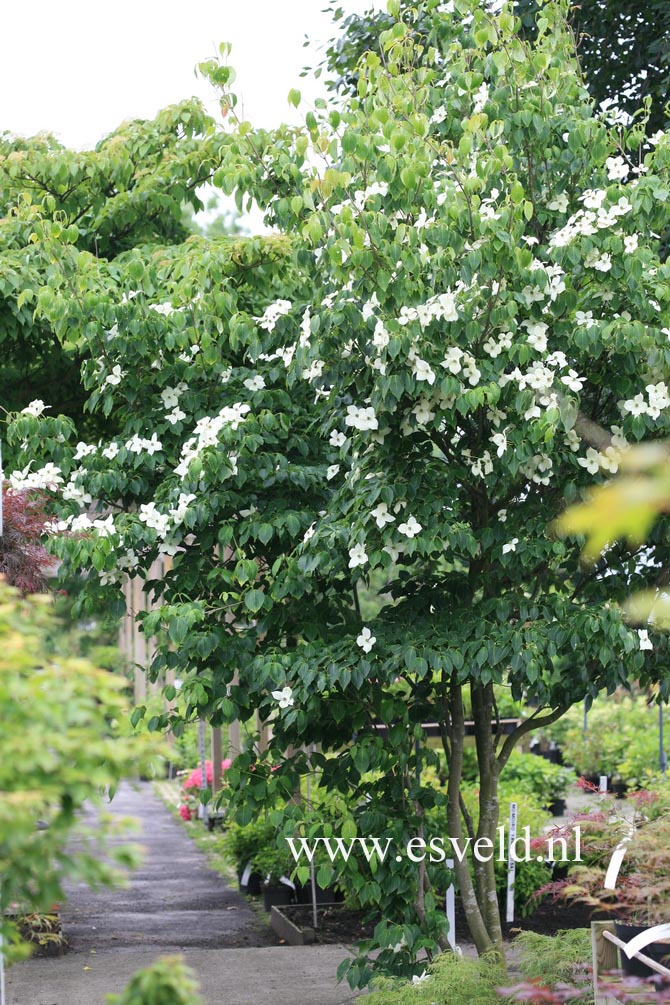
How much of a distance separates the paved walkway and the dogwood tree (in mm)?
1159

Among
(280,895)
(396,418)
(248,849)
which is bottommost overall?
(280,895)

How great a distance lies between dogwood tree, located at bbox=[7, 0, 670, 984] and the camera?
4711 millimetres

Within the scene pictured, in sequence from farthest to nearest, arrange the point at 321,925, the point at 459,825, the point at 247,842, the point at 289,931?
the point at 247,842 → the point at 321,925 → the point at 289,931 → the point at 459,825

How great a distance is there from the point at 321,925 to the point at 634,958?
4015 millimetres

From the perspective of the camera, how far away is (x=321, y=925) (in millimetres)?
7633

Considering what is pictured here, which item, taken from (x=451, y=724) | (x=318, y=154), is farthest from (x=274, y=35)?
(x=451, y=724)

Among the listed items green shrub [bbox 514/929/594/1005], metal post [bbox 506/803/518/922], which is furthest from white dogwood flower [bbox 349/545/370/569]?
metal post [bbox 506/803/518/922]

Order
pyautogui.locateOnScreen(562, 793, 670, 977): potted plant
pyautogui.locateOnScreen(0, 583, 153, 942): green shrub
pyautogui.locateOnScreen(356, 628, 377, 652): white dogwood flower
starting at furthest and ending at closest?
1. pyautogui.locateOnScreen(356, 628, 377, 652): white dogwood flower
2. pyautogui.locateOnScreen(562, 793, 670, 977): potted plant
3. pyautogui.locateOnScreen(0, 583, 153, 942): green shrub

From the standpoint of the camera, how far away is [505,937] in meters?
7.13

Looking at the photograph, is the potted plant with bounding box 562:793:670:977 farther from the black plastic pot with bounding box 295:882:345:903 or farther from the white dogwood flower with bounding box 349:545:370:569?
the black plastic pot with bounding box 295:882:345:903

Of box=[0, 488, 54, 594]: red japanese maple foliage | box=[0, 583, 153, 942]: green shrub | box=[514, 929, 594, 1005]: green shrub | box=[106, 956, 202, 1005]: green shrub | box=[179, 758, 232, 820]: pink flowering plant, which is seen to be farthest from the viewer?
box=[179, 758, 232, 820]: pink flowering plant

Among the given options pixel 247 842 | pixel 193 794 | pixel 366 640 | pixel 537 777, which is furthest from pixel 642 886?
pixel 193 794

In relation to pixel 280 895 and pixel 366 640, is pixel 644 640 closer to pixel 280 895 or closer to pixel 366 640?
pixel 366 640

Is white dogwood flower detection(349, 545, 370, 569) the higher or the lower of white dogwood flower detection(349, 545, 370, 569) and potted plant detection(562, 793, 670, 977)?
the higher
